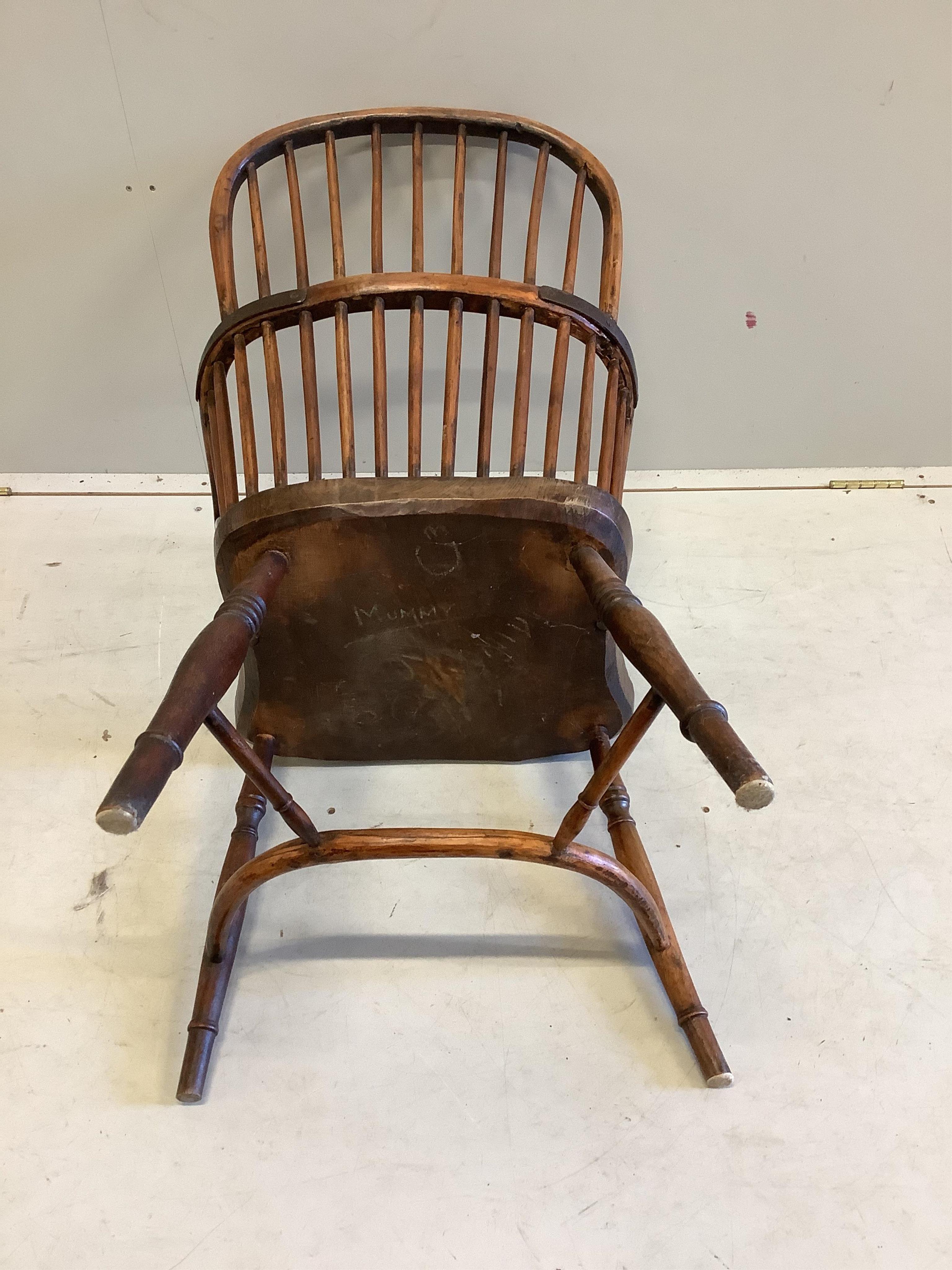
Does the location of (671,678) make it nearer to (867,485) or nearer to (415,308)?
(415,308)

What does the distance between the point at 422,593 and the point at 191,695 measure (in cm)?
33

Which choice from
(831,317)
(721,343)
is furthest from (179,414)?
(831,317)

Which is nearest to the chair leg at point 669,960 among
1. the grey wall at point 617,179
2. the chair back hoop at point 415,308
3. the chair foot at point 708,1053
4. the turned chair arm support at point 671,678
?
the chair foot at point 708,1053

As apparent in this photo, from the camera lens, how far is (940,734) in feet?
4.75

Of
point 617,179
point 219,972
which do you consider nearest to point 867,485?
point 617,179

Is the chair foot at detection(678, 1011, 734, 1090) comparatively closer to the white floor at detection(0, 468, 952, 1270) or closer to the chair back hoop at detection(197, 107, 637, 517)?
the white floor at detection(0, 468, 952, 1270)

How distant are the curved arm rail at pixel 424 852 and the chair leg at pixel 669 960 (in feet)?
0.32

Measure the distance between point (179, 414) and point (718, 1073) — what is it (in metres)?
1.48

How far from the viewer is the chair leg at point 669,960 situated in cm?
106

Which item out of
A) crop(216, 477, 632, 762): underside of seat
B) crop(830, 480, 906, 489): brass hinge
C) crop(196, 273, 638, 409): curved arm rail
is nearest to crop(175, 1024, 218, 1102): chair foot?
crop(216, 477, 632, 762): underside of seat

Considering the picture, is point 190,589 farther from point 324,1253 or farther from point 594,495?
point 324,1253

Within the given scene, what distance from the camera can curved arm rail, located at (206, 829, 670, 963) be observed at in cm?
98

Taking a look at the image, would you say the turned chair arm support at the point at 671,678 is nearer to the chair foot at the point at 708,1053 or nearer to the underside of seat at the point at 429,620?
the underside of seat at the point at 429,620

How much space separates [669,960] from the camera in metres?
1.11
